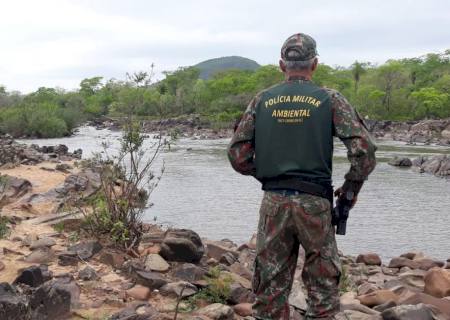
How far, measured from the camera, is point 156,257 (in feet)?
18.4

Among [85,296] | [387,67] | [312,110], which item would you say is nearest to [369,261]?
[85,296]

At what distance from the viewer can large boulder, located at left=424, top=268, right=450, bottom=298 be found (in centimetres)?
604

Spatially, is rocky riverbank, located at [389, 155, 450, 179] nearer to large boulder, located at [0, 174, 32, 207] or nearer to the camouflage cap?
large boulder, located at [0, 174, 32, 207]

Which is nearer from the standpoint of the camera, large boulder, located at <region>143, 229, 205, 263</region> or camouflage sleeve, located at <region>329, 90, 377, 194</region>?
camouflage sleeve, located at <region>329, 90, 377, 194</region>

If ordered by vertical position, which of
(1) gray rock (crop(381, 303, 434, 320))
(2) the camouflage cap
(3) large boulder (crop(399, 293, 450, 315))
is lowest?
(3) large boulder (crop(399, 293, 450, 315))

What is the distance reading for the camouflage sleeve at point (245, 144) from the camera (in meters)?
3.58

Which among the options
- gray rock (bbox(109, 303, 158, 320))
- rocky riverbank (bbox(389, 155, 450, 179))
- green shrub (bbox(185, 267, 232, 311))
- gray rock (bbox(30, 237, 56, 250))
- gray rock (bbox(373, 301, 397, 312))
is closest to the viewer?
gray rock (bbox(109, 303, 158, 320))

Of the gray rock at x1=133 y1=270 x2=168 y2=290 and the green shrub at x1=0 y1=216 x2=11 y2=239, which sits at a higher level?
the green shrub at x1=0 y1=216 x2=11 y2=239

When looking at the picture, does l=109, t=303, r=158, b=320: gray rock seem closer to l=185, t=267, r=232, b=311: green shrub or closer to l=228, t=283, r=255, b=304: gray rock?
l=185, t=267, r=232, b=311: green shrub

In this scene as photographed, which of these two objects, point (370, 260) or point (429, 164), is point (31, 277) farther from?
point (429, 164)

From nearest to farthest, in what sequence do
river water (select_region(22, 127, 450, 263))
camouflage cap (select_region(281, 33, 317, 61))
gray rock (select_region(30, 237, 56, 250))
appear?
camouflage cap (select_region(281, 33, 317, 61))
gray rock (select_region(30, 237, 56, 250))
river water (select_region(22, 127, 450, 263))

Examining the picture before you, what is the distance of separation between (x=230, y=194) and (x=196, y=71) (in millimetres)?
90089

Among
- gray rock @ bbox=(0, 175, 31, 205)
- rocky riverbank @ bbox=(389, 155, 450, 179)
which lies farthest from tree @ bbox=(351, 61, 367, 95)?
gray rock @ bbox=(0, 175, 31, 205)

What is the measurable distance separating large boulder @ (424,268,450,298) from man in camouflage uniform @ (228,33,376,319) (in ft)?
10.1
